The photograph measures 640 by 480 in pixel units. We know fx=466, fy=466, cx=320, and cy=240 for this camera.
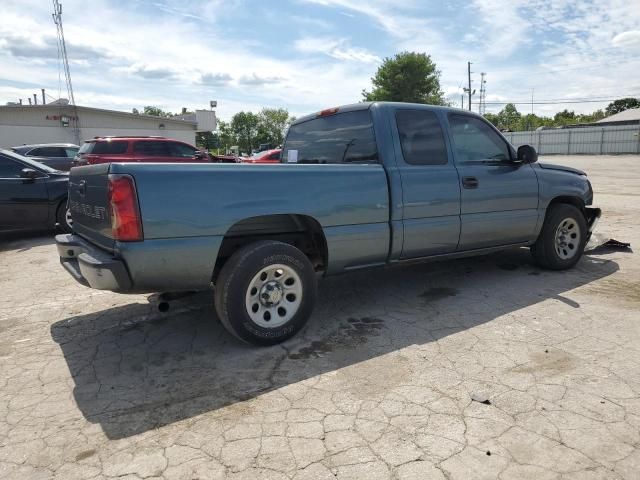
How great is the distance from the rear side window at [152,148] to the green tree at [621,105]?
9319 centimetres

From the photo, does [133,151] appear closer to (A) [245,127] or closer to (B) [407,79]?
(B) [407,79]

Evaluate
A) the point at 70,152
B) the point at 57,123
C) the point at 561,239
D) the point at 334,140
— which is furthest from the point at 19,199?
the point at 57,123

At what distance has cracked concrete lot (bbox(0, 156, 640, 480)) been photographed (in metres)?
2.30

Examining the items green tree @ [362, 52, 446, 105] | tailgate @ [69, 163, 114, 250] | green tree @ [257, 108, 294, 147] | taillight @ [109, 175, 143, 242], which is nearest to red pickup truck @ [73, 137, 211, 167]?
tailgate @ [69, 163, 114, 250]

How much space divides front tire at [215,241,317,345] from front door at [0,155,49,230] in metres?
5.89

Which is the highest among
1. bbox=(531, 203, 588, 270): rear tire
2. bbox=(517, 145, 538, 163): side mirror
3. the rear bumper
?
bbox=(517, 145, 538, 163): side mirror

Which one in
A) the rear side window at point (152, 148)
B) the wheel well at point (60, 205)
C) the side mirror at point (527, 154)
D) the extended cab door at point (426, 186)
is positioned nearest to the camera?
the extended cab door at point (426, 186)

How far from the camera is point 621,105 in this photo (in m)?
88.9

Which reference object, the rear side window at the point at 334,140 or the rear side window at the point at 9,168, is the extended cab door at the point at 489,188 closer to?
the rear side window at the point at 334,140

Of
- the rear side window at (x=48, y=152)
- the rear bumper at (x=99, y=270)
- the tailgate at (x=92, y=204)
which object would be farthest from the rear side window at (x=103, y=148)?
the rear bumper at (x=99, y=270)

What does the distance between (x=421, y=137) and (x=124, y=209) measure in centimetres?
279

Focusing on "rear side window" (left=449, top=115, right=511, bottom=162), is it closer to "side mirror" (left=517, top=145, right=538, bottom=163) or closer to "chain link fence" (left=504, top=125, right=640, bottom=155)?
"side mirror" (left=517, top=145, right=538, bottom=163)

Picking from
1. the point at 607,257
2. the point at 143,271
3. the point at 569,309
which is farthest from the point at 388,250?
the point at 607,257

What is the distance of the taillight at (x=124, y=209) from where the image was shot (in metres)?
2.97
